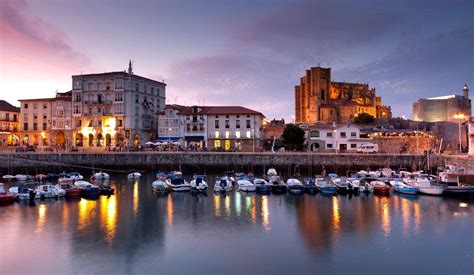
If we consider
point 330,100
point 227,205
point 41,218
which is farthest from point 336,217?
point 330,100

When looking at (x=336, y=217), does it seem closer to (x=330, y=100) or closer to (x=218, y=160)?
(x=218, y=160)

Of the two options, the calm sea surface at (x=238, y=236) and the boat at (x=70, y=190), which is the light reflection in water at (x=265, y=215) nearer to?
the calm sea surface at (x=238, y=236)

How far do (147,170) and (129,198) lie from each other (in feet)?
83.6

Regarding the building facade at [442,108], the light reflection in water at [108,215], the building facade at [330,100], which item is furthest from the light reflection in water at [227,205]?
the building facade at [442,108]

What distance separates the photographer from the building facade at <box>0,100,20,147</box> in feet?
277

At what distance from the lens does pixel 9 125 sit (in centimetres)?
8675

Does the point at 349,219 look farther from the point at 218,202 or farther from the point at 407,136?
the point at 407,136

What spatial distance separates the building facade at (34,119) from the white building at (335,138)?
56.0m

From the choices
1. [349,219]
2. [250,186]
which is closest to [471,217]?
[349,219]

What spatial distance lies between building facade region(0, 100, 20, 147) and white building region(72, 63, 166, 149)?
16137 mm

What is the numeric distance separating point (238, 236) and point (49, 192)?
22640 millimetres

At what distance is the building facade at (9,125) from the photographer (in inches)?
3319

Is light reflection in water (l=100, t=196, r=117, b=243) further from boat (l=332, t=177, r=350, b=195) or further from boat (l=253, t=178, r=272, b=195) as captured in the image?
boat (l=332, t=177, r=350, b=195)

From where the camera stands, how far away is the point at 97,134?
263 feet
